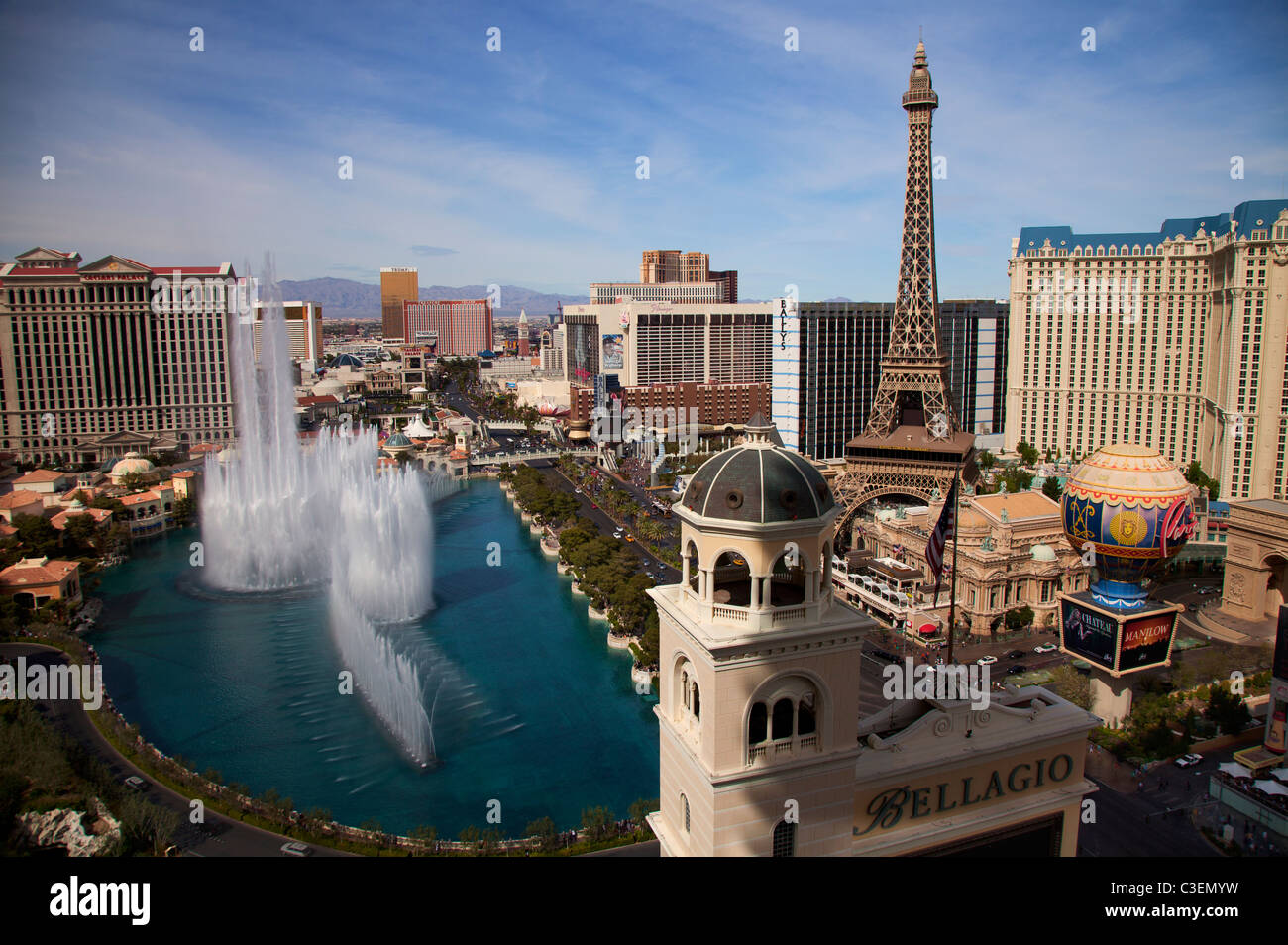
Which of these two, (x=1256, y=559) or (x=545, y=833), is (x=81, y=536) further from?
(x=1256, y=559)

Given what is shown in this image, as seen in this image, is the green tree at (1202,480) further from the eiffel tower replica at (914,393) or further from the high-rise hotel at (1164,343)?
the eiffel tower replica at (914,393)

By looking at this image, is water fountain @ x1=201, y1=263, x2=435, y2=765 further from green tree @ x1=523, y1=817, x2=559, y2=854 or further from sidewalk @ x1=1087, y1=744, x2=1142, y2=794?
sidewalk @ x1=1087, y1=744, x2=1142, y2=794

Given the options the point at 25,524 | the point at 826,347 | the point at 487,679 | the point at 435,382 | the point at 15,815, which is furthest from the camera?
the point at 435,382

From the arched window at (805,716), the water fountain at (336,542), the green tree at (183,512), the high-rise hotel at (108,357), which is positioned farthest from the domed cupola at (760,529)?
the high-rise hotel at (108,357)

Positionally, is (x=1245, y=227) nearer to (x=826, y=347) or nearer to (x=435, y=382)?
(x=826, y=347)

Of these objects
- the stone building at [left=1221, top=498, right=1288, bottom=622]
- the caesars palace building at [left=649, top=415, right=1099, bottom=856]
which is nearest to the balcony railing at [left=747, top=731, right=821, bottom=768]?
the caesars palace building at [left=649, top=415, right=1099, bottom=856]
